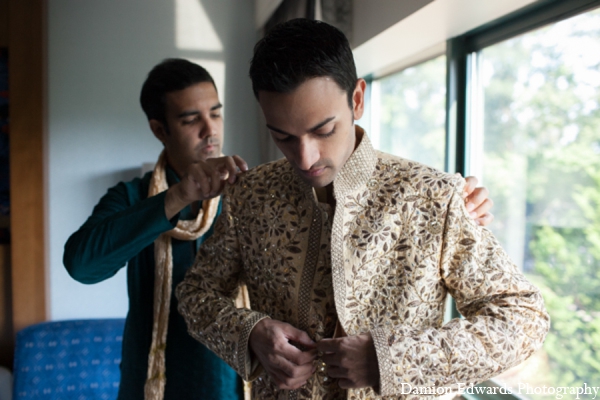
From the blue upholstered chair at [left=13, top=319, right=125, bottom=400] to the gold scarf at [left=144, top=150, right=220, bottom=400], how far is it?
1.55 metres

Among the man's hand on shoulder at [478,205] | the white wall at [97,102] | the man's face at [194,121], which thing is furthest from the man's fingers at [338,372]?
the white wall at [97,102]

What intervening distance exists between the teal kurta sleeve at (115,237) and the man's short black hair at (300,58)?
495mm

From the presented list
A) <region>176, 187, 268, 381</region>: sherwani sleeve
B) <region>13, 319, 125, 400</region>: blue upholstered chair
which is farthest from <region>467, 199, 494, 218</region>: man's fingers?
<region>13, 319, 125, 400</region>: blue upholstered chair

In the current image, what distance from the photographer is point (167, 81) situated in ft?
5.16

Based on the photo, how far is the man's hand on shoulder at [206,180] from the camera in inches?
46.4

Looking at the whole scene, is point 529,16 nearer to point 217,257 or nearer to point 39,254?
point 217,257

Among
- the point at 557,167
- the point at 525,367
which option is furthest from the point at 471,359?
the point at 525,367

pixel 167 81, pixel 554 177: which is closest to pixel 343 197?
pixel 167 81

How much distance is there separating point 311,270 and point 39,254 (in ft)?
8.66

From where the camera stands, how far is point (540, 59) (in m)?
1.70

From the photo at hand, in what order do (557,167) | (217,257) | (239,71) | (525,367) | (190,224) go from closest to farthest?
1. (217,257)
2. (190,224)
3. (557,167)
4. (525,367)
5. (239,71)

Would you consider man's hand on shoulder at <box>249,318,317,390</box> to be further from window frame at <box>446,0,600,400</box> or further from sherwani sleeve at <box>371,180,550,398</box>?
window frame at <box>446,0,600,400</box>

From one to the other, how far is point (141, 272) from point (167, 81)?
2.04 feet

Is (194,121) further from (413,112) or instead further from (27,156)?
(27,156)
